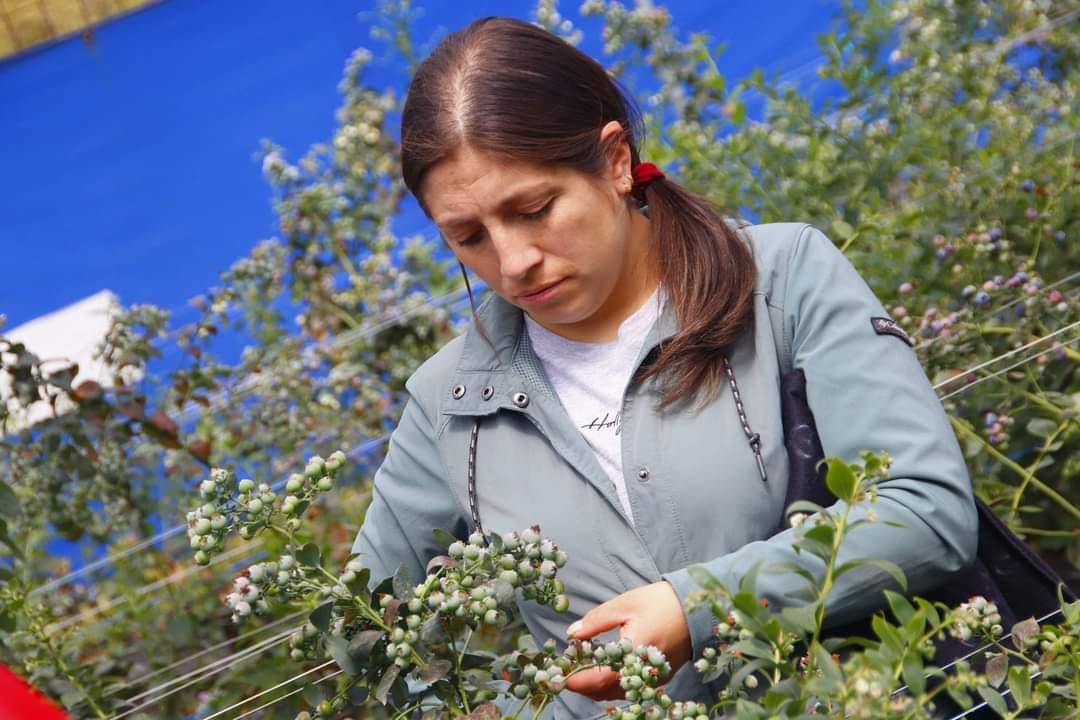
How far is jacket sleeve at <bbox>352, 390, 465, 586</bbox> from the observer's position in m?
1.89

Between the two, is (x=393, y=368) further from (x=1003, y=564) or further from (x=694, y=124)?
(x=1003, y=564)

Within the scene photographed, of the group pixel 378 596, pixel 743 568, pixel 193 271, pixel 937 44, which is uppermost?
A: pixel 193 271

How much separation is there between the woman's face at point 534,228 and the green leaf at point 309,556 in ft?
1.64

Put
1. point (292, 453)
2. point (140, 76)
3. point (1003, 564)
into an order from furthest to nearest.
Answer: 1. point (140, 76)
2. point (292, 453)
3. point (1003, 564)

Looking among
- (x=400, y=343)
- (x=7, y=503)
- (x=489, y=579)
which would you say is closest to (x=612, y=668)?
(x=489, y=579)

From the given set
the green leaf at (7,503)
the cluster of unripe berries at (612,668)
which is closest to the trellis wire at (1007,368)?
the cluster of unripe berries at (612,668)

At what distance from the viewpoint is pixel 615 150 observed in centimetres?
184

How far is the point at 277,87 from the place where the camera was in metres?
4.72

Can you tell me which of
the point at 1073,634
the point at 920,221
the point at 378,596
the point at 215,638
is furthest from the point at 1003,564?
the point at 215,638

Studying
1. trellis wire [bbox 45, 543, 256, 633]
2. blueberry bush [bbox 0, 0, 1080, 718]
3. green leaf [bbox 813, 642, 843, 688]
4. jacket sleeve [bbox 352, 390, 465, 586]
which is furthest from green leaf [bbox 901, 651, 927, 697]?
trellis wire [bbox 45, 543, 256, 633]

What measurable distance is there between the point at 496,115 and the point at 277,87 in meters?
3.20

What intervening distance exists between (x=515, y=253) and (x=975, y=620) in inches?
27.9

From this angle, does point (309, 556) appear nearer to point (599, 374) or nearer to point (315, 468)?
point (315, 468)

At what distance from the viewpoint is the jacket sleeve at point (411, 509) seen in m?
1.89
